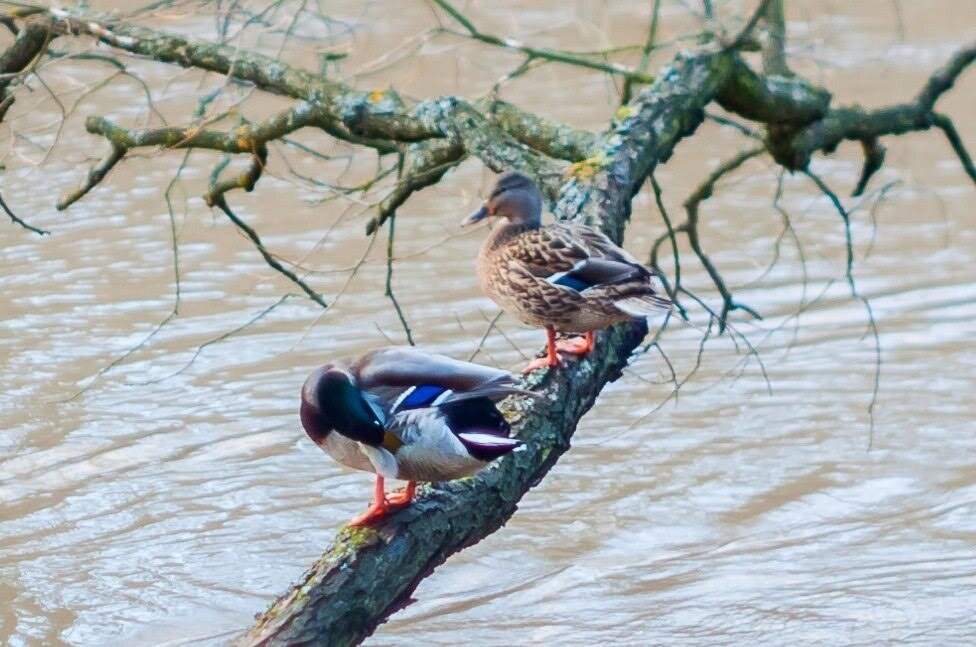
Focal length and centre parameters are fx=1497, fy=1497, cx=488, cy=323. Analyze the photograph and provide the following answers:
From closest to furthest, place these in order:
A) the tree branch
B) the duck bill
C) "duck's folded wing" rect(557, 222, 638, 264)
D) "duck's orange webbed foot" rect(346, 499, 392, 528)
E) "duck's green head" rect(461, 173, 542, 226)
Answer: the tree branch
"duck's orange webbed foot" rect(346, 499, 392, 528)
"duck's folded wing" rect(557, 222, 638, 264)
"duck's green head" rect(461, 173, 542, 226)
the duck bill

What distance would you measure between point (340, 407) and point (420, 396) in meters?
0.19

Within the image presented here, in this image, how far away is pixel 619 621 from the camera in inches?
240

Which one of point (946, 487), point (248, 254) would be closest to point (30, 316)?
point (248, 254)

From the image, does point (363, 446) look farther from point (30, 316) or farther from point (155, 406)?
point (30, 316)

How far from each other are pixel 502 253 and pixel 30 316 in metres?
5.88

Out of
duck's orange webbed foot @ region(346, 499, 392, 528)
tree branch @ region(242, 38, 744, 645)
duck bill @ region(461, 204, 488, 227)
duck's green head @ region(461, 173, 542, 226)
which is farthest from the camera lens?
duck bill @ region(461, 204, 488, 227)

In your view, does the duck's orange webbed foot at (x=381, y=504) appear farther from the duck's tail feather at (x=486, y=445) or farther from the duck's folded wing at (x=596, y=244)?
the duck's folded wing at (x=596, y=244)

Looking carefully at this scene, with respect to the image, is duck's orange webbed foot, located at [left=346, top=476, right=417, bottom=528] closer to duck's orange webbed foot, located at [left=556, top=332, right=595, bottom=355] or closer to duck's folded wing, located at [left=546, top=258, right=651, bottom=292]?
duck's orange webbed foot, located at [left=556, top=332, right=595, bottom=355]

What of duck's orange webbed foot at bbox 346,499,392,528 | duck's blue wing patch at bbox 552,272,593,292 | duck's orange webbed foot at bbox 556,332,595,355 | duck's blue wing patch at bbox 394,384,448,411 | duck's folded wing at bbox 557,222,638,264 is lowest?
duck's orange webbed foot at bbox 346,499,392,528

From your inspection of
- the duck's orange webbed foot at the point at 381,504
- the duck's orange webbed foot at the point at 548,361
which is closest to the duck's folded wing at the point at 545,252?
the duck's orange webbed foot at the point at 548,361

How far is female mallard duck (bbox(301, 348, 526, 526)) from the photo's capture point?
11.0 feet

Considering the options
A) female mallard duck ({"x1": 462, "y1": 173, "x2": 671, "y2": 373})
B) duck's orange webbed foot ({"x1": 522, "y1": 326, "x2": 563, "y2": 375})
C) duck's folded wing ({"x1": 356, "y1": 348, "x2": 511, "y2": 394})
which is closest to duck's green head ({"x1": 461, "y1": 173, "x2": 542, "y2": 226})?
female mallard duck ({"x1": 462, "y1": 173, "x2": 671, "y2": 373})

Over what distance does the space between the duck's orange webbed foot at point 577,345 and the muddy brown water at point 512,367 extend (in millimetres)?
683

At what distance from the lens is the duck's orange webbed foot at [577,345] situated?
3980 millimetres
